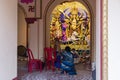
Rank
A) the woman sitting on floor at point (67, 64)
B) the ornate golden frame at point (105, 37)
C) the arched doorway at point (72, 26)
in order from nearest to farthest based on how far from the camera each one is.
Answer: the ornate golden frame at point (105, 37) → the woman sitting on floor at point (67, 64) → the arched doorway at point (72, 26)

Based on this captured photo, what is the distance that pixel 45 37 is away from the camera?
11.5 m

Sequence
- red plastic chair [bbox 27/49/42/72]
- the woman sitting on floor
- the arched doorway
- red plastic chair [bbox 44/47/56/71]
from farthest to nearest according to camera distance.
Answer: the arched doorway, red plastic chair [bbox 44/47/56/71], red plastic chair [bbox 27/49/42/72], the woman sitting on floor

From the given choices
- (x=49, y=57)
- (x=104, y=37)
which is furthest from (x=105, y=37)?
(x=49, y=57)

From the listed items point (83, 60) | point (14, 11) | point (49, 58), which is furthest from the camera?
point (83, 60)

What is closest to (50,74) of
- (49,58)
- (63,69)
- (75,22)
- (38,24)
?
(63,69)

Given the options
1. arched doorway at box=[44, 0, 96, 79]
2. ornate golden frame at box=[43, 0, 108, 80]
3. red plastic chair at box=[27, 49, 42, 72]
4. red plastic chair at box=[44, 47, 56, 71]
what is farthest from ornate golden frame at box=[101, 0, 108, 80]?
arched doorway at box=[44, 0, 96, 79]

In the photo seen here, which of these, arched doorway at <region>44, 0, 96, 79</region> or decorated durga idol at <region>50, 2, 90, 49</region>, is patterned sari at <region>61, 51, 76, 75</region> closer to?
arched doorway at <region>44, 0, 96, 79</region>

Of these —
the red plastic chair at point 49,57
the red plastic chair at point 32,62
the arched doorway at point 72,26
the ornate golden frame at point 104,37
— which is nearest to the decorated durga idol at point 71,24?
the arched doorway at point 72,26

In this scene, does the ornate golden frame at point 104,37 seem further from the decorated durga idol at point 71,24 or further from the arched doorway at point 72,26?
the decorated durga idol at point 71,24

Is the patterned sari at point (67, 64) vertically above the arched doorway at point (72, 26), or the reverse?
the arched doorway at point (72, 26)
